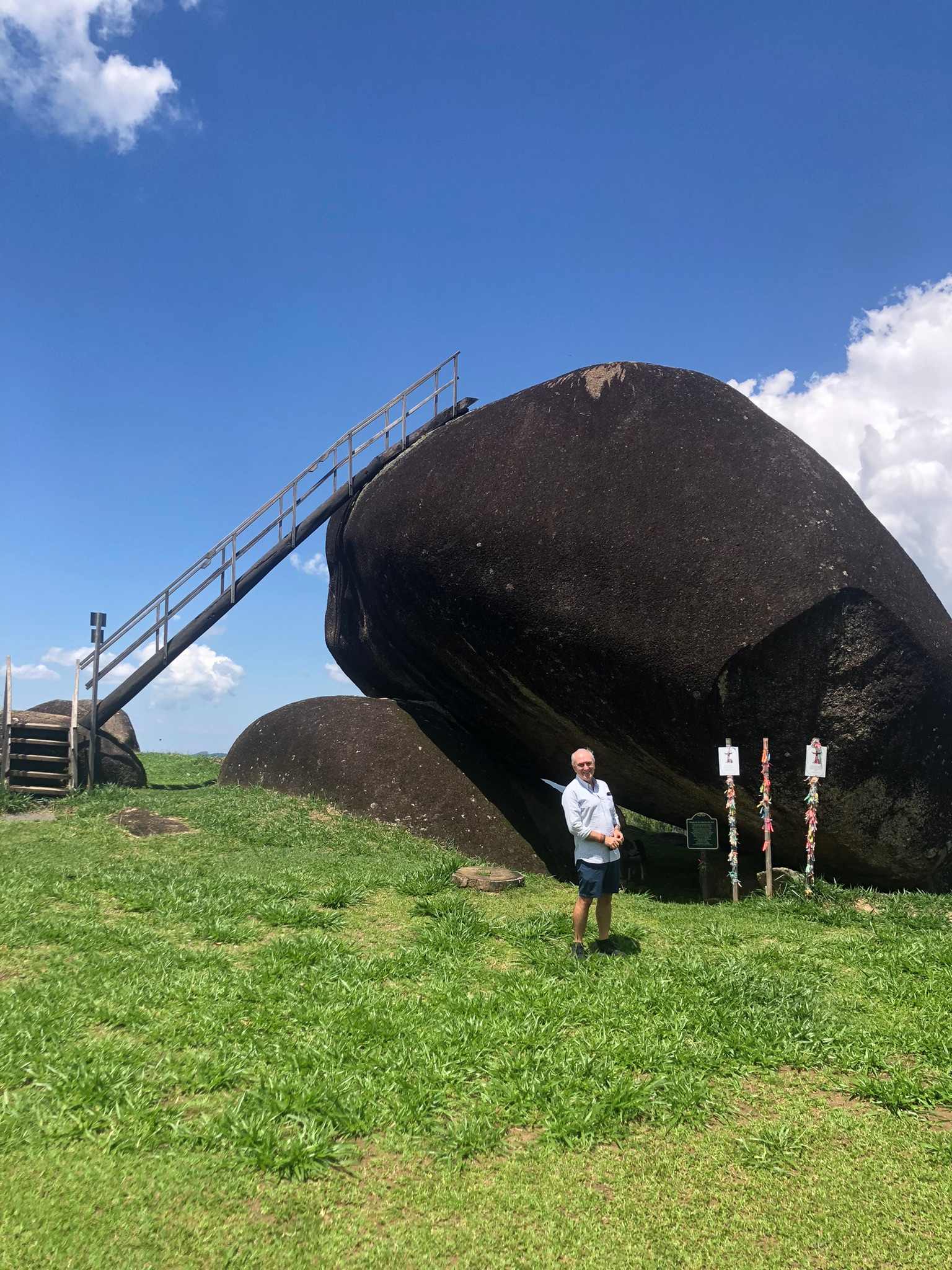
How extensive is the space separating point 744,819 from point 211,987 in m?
6.16

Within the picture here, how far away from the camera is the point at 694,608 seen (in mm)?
8719

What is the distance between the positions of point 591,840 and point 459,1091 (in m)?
2.20

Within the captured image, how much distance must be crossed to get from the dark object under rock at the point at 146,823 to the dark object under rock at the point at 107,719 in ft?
10.6

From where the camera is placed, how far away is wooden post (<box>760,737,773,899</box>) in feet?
28.0

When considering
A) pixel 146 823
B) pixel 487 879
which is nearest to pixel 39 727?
pixel 146 823

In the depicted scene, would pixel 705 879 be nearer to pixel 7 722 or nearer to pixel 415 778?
pixel 415 778

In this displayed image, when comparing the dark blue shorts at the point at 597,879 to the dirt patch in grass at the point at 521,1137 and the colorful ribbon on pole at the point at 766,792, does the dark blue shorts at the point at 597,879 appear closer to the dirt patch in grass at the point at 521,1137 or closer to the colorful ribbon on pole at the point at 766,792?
the dirt patch in grass at the point at 521,1137

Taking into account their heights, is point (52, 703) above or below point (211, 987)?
above

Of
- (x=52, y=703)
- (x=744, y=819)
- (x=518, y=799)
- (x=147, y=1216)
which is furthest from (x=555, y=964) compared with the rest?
(x=52, y=703)

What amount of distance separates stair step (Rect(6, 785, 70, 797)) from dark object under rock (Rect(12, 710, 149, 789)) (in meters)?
0.40

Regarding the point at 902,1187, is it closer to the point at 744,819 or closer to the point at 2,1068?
the point at 2,1068

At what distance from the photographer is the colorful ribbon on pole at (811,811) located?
8352 millimetres

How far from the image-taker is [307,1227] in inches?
119

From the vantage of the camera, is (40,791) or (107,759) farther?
(107,759)
